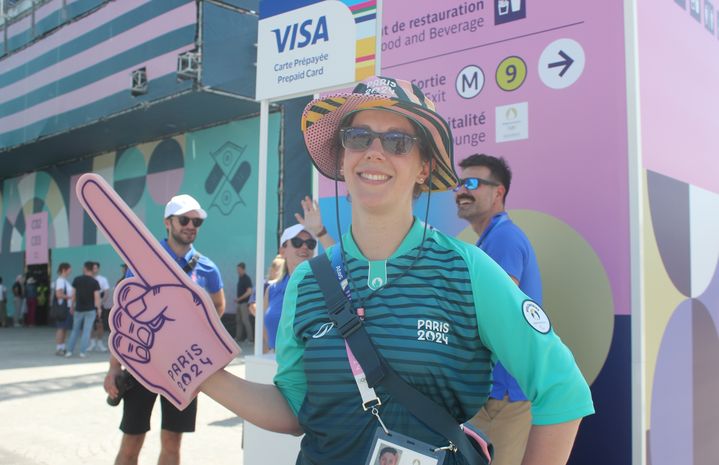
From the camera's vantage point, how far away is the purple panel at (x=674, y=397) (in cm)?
319

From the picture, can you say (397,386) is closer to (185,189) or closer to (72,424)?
(72,424)

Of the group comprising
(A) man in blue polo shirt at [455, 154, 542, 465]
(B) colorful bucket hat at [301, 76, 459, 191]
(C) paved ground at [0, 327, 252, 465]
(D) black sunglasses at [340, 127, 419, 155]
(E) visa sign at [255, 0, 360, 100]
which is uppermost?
(E) visa sign at [255, 0, 360, 100]

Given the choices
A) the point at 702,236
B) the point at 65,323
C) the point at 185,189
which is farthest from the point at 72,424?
the point at 185,189

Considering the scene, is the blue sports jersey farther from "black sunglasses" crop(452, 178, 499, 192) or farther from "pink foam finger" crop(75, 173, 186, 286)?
"pink foam finger" crop(75, 173, 186, 286)

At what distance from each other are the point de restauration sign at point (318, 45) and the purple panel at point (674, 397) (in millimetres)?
2428

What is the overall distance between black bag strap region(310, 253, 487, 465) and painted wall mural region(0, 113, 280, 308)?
32.6 feet

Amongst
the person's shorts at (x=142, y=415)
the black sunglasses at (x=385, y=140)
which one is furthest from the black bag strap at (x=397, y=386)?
the person's shorts at (x=142, y=415)

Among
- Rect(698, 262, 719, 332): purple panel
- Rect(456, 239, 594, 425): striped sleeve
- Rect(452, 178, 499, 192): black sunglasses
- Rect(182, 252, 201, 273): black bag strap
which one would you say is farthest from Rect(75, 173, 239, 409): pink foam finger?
Rect(698, 262, 719, 332): purple panel

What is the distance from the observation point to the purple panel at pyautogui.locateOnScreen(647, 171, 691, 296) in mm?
3203

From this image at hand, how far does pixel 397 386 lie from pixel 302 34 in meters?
3.36

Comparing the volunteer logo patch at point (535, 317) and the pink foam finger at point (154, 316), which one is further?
the pink foam finger at point (154, 316)

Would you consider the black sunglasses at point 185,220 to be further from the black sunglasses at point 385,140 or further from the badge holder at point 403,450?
the badge holder at point 403,450

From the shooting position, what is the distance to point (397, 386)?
1334 millimetres

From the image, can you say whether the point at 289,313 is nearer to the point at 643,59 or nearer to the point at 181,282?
the point at 181,282
